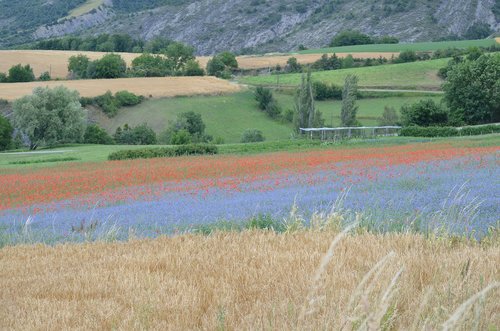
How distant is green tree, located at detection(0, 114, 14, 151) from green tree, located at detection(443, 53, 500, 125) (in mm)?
50778

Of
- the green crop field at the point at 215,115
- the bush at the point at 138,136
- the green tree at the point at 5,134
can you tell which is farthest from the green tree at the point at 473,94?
the green tree at the point at 5,134

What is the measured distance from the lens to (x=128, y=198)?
20.8m

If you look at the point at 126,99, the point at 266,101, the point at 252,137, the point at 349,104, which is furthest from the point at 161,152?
the point at 126,99

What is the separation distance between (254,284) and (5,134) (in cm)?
7304

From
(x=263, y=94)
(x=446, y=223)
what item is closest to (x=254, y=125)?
(x=263, y=94)

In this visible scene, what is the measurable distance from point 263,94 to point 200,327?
89150 mm

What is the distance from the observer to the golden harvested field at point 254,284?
186 inches

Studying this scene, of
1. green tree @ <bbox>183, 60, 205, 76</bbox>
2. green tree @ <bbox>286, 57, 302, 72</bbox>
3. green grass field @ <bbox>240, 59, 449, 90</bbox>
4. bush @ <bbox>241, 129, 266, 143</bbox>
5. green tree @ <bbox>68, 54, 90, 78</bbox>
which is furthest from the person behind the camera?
green tree @ <bbox>286, 57, 302, 72</bbox>

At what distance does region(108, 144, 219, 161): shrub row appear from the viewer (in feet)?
152

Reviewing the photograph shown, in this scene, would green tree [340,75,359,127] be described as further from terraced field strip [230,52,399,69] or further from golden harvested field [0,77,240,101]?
terraced field strip [230,52,399,69]

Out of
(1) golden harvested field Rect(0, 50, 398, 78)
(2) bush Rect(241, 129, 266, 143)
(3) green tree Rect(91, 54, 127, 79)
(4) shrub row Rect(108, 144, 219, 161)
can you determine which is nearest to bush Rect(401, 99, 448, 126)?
(2) bush Rect(241, 129, 266, 143)

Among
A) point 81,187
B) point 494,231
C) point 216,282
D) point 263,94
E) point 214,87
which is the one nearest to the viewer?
point 216,282

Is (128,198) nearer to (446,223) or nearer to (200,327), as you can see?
(446,223)

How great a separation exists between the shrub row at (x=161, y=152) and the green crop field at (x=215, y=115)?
28166mm
